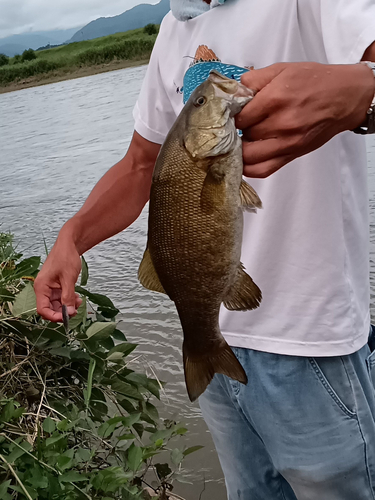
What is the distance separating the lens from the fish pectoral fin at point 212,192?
1293 mm

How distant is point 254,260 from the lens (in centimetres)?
160

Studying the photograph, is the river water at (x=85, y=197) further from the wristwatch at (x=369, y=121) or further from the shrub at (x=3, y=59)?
the shrub at (x=3, y=59)

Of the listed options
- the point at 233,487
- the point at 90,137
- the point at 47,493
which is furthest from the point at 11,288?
the point at 90,137

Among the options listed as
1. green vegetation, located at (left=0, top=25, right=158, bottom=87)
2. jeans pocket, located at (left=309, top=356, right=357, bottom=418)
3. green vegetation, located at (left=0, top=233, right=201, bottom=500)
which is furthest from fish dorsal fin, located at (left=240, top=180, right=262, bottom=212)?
green vegetation, located at (left=0, top=25, right=158, bottom=87)

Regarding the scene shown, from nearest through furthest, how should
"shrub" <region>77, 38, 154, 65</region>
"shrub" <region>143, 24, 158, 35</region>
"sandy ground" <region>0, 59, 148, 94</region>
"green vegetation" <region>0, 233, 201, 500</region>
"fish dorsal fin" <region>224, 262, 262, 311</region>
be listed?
"fish dorsal fin" <region>224, 262, 262, 311</region>
"green vegetation" <region>0, 233, 201, 500</region>
"sandy ground" <region>0, 59, 148, 94</region>
"shrub" <region>77, 38, 154, 65</region>
"shrub" <region>143, 24, 158, 35</region>

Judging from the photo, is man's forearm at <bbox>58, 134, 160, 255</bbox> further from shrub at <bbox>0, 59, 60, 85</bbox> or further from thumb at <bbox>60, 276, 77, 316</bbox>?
shrub at <bbox>0, 59, 60, 85</bbox>

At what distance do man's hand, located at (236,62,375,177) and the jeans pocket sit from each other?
0.64m

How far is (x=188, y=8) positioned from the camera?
5.57 feet

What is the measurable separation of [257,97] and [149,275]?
625 millimetres

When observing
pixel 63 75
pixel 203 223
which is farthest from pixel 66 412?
pixel 63 75

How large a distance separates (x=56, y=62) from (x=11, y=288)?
1366 inches

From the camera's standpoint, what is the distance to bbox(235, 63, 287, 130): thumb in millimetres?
1098

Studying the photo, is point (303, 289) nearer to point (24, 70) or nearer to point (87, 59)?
point (87, 59)

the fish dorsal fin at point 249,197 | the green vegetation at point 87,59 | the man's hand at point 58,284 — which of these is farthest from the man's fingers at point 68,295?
the green vegetation at point 87,59
